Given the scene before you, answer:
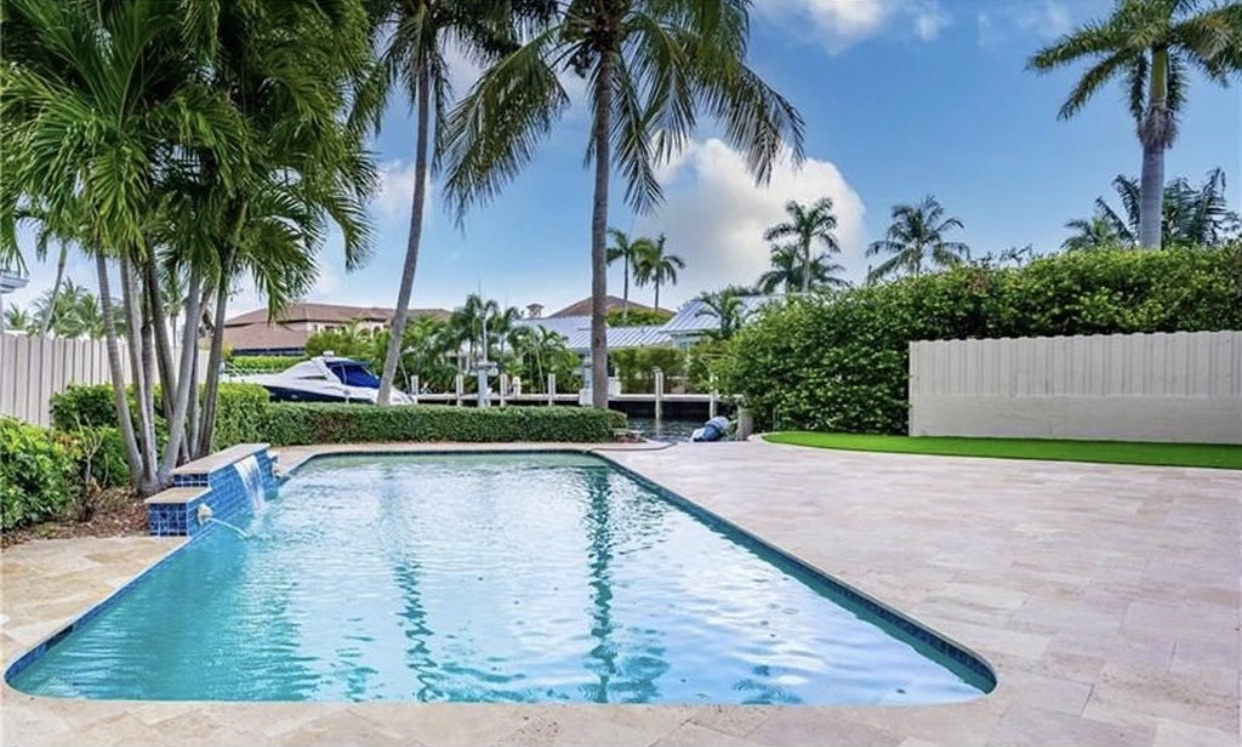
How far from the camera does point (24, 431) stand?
6004 mm

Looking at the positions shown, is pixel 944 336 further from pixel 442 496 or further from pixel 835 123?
pixel 442 496

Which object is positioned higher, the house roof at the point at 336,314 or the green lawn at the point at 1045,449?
the house roof at the point at 336,314

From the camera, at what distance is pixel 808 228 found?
3625 cm

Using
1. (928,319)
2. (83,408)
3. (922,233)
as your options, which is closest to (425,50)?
(83,408)

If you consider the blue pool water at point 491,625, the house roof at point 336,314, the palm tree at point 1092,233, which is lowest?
the blue pool water at point 491,625

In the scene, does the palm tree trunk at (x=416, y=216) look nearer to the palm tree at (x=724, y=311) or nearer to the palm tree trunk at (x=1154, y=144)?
the palm tree at (x=724, y=311)

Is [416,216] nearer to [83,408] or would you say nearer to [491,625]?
[83,408]

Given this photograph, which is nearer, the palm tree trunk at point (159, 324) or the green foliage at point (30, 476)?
the green foliage at point (30, 476)

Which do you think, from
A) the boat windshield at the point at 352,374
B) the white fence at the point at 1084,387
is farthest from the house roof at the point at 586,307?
the white fence at the point at 1084,387

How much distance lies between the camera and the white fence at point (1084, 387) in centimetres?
1224

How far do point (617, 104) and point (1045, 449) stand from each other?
984cm

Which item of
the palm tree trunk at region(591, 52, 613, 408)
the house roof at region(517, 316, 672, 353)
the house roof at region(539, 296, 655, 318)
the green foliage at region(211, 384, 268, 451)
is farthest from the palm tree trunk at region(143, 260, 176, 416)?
the house roof at region(539, 296, 655, 318)

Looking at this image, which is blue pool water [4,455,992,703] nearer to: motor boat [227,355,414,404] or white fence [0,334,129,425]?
white fence [0,334,129,425]

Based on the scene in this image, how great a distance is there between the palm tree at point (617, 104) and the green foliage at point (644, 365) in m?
15.0
